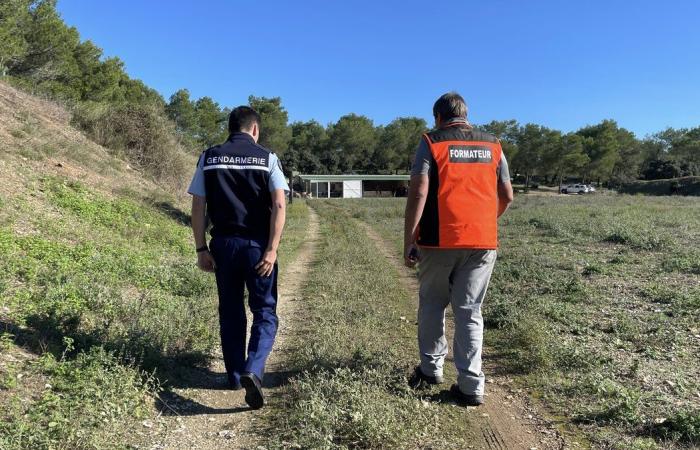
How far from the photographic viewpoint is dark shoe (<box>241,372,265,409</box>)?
314 centimetres

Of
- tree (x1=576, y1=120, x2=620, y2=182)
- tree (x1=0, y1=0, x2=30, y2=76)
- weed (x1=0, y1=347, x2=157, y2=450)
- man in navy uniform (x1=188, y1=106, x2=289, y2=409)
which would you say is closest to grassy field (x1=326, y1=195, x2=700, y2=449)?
man in navy uniform (x1=188, y1=106, x2=289, y2=409)

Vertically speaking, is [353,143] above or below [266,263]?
above

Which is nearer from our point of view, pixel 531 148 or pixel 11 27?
pixel 11 27

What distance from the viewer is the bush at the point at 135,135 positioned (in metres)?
15.0

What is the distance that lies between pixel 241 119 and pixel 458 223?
178 centimetres

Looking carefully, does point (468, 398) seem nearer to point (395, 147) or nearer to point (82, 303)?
point (82, 303)

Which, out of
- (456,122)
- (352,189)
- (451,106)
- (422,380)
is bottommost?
(422,380)

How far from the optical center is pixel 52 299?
4.32 meters

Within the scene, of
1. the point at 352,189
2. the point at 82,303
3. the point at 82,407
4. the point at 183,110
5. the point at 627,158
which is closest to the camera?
the point at 82,407

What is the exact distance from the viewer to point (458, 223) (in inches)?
128

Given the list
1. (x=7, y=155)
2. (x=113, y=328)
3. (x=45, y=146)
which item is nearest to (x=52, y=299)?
(x=113, y=328)

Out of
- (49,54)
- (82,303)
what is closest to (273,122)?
(49,54)

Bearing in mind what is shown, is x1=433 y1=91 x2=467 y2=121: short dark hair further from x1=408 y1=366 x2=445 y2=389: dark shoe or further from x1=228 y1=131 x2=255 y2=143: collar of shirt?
x1=408 y1=366 x2=445 y2=389: dark shoe

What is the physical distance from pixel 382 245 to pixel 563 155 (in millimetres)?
66580
